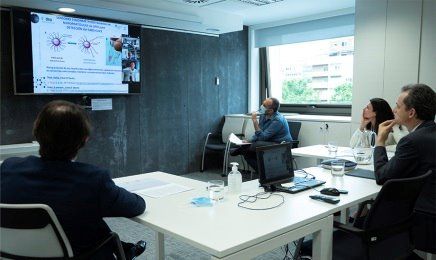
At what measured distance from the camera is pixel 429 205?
2039 millimetres

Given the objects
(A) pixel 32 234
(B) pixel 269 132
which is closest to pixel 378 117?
(B) pixel 269 132

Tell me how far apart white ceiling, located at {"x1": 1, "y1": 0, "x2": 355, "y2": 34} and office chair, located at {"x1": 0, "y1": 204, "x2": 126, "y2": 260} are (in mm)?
2932

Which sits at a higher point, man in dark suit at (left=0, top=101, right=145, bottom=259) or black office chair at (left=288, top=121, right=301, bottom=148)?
man in dark suit at (left=0, top=101, right=145, bottom=259)

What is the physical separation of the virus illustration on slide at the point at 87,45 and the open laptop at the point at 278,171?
3041mm

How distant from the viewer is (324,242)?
1823 mm

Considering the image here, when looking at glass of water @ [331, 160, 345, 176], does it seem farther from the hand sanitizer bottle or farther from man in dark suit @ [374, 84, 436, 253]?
the hand sanitizer bottle

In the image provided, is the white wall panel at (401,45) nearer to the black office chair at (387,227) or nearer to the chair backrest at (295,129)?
the chair backrest at (295,129)

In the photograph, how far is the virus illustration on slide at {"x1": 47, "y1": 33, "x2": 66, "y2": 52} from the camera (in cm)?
408

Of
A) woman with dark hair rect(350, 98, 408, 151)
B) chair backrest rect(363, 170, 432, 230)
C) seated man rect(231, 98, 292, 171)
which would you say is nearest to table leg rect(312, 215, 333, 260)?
chair backrest rect(363, 170, 432, 230)

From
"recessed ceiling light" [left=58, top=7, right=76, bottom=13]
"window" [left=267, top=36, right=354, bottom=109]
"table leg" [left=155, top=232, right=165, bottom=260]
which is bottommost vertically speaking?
"table leg" [left=155, top=232, right=165, bottom=260]

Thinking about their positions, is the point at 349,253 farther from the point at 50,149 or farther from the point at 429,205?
the point at 50,149

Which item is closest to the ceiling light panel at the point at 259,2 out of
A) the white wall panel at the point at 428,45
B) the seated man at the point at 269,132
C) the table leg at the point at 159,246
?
the seated man at the point at 269,132

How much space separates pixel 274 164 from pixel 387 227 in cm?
69

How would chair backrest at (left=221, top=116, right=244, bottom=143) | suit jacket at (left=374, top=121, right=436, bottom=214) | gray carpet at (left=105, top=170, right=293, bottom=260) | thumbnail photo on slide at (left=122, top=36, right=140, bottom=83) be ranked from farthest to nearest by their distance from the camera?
chair backrest at (left=221, top=116, right=244, bottom=143), thumbnail photo on slide at (left=122, top=36, right=140, bottom=83), gray carpet at (left=105, top=170, right=293, bottom=260), suit jacket at (left=374, top=121, right=436, bottom=214)
